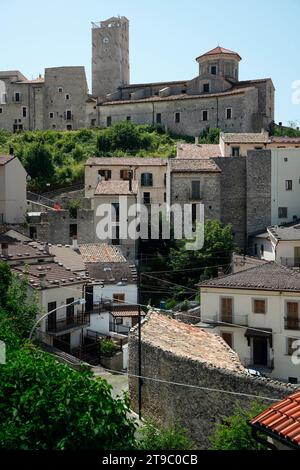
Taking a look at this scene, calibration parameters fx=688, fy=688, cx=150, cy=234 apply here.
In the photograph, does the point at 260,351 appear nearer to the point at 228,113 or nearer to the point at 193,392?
the point at 193,392

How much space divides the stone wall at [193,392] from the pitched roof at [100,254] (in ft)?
58.5

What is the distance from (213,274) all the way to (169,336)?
18186 millimetres

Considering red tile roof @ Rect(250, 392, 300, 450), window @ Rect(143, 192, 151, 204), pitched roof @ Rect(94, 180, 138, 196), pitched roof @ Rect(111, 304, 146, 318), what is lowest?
pitched roof @ Rect(111, 304, 146, 318)

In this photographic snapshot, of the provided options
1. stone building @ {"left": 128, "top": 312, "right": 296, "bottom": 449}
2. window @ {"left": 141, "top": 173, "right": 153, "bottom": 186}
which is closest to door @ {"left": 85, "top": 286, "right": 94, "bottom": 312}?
stone building @ {"left": 128, "top": 312, "right": 296, "bottom": 449}

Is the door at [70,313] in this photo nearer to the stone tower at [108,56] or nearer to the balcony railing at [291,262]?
the balcony railing at [291,262]

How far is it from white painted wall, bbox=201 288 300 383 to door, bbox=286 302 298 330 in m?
0.19

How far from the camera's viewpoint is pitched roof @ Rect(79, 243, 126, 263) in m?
40.3

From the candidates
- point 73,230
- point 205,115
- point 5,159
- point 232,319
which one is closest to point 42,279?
point 232,319

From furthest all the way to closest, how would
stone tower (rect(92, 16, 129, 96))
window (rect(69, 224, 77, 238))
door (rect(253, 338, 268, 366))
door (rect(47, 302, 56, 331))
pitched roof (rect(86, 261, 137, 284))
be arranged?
stone tower (rect(92, 16, 129, 96)), window (rect(69, 224, 77, 238)), pitched roof (rect(86, 261, 137, 284)), door (rect(253, 338, 268, 366)), door (rect(47, 302, 56, 331))

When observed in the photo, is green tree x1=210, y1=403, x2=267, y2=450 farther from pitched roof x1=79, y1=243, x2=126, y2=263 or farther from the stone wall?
pitched roof x1=79, y1=243, x2=126, y2=263

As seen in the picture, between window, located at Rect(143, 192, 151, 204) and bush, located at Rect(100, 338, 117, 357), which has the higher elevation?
window, located at Rect(143, 192, 151, 204)

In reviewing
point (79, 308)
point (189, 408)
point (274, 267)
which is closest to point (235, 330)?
point (274, 267)

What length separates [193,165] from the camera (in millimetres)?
49312

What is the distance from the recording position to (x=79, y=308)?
32.0 meters
